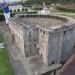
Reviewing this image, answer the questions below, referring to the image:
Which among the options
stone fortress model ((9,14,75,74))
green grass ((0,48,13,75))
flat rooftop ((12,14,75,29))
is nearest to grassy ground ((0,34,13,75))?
green grass ((0,48,13,75))

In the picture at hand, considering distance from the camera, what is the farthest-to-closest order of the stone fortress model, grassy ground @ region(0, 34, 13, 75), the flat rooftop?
the flat rooftop, the stone fortress model, grassy ground @ region(0, 34, 13, 75)

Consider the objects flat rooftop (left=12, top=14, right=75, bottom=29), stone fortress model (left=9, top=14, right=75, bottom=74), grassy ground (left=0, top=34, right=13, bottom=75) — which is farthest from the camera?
flat rooftop (left=12, top=14, right=75, bottom=29)

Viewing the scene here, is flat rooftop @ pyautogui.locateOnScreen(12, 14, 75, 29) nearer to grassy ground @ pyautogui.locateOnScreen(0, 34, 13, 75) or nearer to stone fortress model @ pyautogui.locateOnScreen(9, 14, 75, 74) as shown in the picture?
stone fortress model @ pyautogui.locateOnScreen(9, 14, 75, 74)

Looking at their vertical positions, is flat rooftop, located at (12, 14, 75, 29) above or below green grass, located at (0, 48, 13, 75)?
Result: above

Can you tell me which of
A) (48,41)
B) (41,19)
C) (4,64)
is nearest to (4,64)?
(4,64)

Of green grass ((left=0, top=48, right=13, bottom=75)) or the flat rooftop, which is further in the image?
the flat rooftop

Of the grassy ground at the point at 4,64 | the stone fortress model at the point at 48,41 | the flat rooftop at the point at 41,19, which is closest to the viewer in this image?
the grassy ground at the point at 4,64

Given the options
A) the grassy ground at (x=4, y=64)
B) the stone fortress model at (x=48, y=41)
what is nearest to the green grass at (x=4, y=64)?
the grassy ground at (x=4, y=64)

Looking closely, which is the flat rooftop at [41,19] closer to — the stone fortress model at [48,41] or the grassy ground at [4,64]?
the stone fortress model at [48,41]

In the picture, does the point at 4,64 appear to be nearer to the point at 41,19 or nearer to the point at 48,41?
the point at 48,41

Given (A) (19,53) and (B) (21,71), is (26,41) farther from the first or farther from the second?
(B) (21,71)

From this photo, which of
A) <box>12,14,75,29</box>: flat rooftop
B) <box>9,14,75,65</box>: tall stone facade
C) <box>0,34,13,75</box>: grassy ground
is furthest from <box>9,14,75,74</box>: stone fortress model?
<box>12,14,75,29</box>: flat rooftop

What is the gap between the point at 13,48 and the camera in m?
Result: 47.5

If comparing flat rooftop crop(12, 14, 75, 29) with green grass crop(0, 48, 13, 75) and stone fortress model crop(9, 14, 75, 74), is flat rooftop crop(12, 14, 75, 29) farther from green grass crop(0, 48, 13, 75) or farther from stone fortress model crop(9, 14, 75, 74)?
green grass crop(0, 48, 13, 75)
